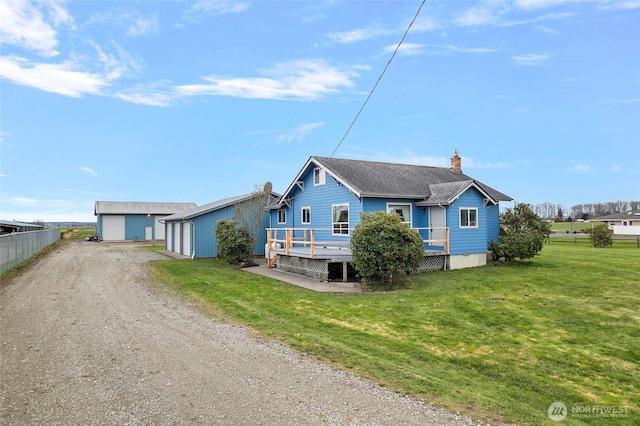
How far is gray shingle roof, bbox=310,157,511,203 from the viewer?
16.9 m

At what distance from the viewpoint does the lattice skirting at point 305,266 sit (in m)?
14.9

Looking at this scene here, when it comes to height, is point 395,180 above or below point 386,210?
above

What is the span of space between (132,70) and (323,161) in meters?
11.1

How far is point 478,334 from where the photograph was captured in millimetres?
7785

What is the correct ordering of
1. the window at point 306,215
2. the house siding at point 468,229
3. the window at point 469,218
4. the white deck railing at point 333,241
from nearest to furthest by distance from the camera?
the white deck railing at point 333,241 < the house siding at point 468,229 < the window at point 469,218 < the window at point 306,215

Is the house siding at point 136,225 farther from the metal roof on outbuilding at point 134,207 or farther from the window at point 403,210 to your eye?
the window at point 403,210

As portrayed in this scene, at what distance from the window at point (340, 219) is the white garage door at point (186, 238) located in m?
10.9

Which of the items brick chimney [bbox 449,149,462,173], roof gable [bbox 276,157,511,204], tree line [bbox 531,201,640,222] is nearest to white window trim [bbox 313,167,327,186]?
roof gable [bbox 276,157,511,204]

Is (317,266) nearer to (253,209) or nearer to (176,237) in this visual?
(253,209)

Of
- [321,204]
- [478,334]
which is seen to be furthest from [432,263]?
[478,334]

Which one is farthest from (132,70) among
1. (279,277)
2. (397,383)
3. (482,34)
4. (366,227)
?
(397,383)

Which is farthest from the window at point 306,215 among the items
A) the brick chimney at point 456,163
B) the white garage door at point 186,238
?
the brick chimney at point 456,163

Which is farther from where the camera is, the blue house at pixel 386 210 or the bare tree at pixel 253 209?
the bare tree at pixel 253 209

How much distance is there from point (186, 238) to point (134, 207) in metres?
23.7
